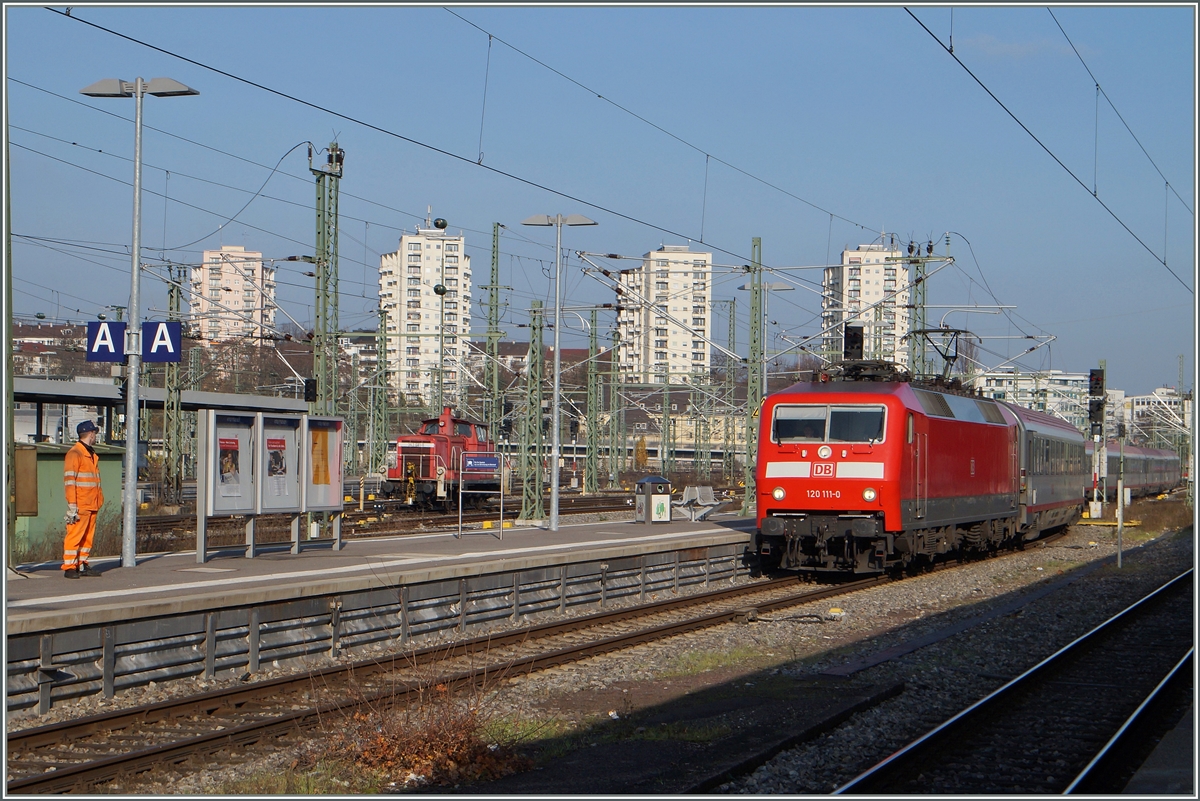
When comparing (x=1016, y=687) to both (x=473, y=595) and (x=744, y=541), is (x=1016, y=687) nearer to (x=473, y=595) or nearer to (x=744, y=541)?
(x=473, y=595)

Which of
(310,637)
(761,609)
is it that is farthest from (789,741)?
(761,609)

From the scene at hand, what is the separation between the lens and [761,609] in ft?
57.5

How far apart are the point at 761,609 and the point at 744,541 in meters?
5.48

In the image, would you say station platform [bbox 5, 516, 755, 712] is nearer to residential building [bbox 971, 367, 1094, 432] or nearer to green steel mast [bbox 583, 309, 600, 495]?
residential building [bbox 971, 367, 1094, 432]

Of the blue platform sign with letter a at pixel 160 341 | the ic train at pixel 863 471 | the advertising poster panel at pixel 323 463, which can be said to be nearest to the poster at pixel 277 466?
the advertising poster panel at pixel 323 463

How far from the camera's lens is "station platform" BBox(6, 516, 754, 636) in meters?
11.4

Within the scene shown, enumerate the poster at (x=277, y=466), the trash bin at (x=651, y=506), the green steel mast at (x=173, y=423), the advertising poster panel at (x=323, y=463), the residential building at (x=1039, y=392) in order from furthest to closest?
the residential building at (x=1039, y=392) → the green steel mast at (x=173, y=423) → the trash bin at (x=651, y=506) → the advertising poster panel at (x=323, y=463) → the poster at (x=277, y=466)

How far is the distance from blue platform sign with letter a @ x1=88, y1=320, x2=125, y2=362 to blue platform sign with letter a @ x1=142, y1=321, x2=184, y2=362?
467 millimetres

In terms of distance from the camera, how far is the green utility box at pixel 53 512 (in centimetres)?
1761

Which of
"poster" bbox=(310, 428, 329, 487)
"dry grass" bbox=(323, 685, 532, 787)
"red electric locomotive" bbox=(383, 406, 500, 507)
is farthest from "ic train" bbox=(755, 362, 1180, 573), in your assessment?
"red electric locomotive" bbox=(383, 406, 500, 507)

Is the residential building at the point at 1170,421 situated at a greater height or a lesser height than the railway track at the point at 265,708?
greater

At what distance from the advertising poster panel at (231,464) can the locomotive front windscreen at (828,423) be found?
29.5 ft

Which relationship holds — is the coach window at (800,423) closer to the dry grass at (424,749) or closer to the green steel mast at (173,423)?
the dry grass at (424,749)

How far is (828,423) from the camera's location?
2011 centimetres
